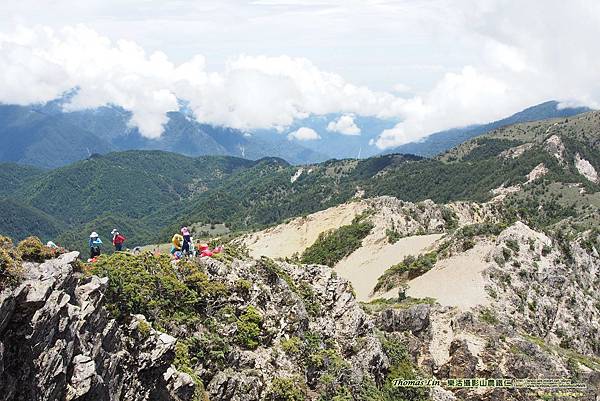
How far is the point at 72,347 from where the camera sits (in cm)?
1656

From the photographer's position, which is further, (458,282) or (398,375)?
(458,282)

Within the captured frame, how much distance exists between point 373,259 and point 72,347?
67.5m

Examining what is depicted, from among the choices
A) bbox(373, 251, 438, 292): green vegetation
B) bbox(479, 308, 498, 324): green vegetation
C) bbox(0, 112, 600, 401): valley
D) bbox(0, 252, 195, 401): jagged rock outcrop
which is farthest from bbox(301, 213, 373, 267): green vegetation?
bbox(0, 252, 195, 401): jagged rock outcrop

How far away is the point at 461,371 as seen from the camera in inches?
1725

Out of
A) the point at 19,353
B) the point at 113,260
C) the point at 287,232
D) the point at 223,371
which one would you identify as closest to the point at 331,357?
the point at 223,371

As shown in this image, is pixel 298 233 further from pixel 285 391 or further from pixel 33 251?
pixel 33 251

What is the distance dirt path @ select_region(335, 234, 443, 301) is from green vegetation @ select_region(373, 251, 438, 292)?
272cm

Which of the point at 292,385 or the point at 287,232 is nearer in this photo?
the point at 292,385

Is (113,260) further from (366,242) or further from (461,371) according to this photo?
(366,242)

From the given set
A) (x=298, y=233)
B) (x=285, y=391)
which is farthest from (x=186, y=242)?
(x=298, y=233)

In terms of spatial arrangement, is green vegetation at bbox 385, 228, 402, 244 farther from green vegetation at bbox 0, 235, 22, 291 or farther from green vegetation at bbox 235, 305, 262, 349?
green vegetation at bbox 0, 235, 22, 291

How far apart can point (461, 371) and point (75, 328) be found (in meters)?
35.0

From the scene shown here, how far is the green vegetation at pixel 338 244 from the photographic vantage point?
89562 mm

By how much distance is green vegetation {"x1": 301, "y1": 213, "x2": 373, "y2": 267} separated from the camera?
89.6 meters
